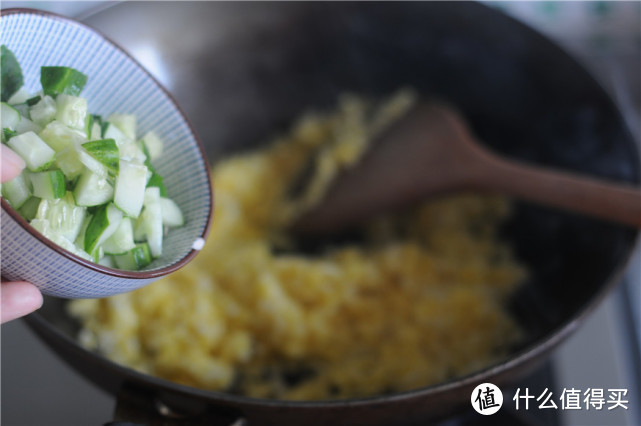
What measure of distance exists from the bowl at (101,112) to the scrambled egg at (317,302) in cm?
32

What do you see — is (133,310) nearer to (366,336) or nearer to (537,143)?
(366,336)

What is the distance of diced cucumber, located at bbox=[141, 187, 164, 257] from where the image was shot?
0.65 metres

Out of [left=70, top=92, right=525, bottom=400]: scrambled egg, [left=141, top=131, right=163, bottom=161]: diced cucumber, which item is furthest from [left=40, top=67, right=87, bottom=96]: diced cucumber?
[left=70, top=92, right=525, bottom=400]: scrambled egg

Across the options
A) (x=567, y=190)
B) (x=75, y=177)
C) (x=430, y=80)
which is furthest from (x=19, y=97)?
(x=430, y=80)

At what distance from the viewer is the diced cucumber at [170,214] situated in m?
0.70

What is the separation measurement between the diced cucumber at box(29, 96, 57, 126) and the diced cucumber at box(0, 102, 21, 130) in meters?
0.02

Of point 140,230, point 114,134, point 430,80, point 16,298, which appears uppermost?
point 430,80

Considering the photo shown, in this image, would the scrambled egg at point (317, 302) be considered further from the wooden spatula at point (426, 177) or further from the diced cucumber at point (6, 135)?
the diced cucumber at point (6, 135)

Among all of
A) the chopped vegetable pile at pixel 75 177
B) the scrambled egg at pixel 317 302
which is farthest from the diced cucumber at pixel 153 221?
the scrambled egg at pixel 317 302

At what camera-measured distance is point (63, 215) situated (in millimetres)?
586

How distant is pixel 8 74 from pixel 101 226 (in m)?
0.20

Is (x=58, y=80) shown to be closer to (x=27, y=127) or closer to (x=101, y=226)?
(x=27, y=127)

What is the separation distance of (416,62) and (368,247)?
0.43 metres

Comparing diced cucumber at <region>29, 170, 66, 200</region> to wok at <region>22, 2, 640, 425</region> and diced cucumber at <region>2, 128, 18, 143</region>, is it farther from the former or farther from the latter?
wok at <region>22, 2, 640, 425</region>
